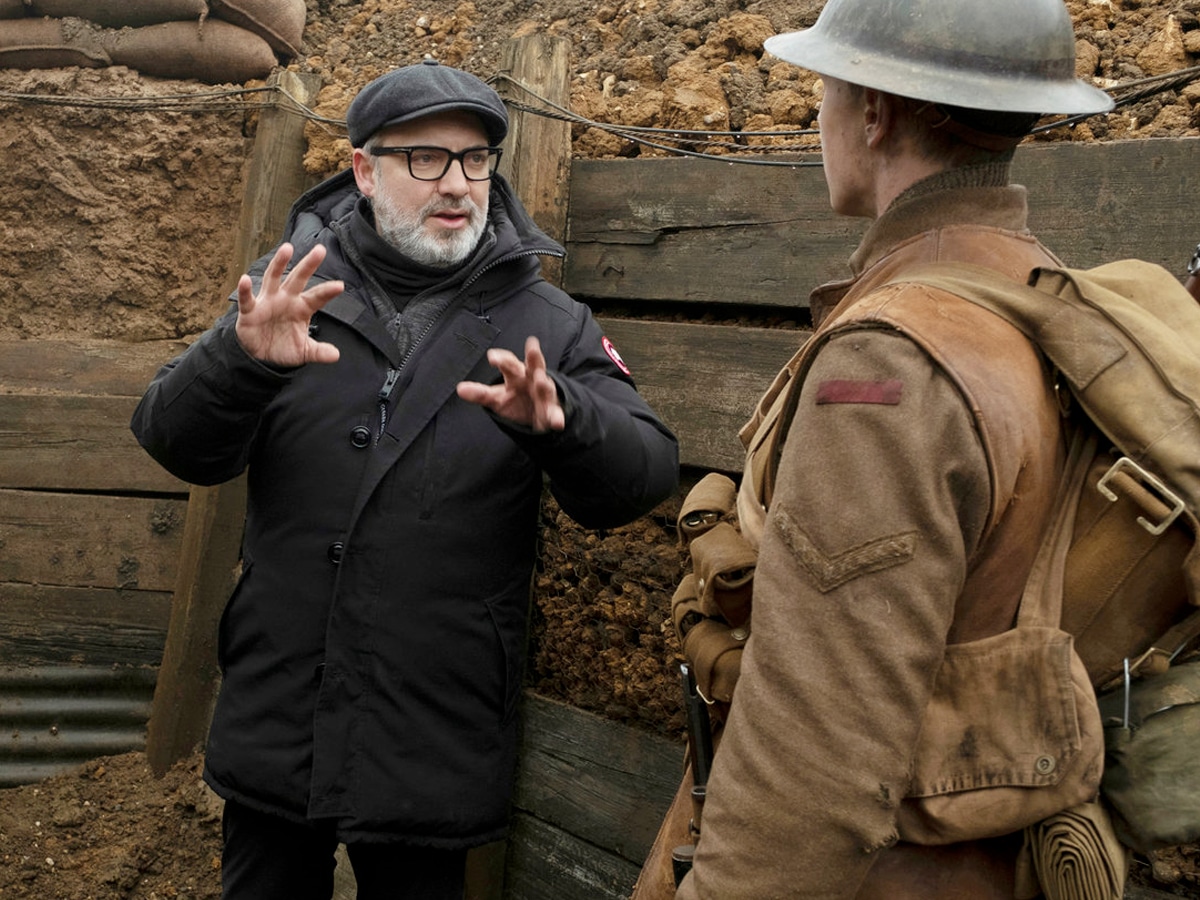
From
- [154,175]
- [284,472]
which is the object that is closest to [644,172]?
[284,472]

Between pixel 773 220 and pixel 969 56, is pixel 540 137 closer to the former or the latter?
pixel 773 220

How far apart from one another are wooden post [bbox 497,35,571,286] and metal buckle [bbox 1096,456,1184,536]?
214 centimetres

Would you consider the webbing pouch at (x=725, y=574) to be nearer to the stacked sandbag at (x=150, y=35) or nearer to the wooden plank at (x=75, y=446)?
the wooden plank at (x=75, y=446)

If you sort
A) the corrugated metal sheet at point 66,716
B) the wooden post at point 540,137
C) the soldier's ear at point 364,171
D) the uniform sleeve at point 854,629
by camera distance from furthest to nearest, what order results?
1. the corrugated metal sheet at point 66,716
2. the wooden post at point 540,137
3. the soldier's ear at point 364,171
4. the uniform sleeve at point 854,629

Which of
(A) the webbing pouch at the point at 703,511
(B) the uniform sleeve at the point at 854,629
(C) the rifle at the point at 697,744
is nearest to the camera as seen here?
(B) the uniform sleeve at the point at 854,629

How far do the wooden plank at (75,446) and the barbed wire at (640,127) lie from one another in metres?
1.11

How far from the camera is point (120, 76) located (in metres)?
4.76

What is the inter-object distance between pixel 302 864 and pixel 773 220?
5.69 feet

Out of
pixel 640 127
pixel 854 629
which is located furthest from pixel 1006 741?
pixel 640 127

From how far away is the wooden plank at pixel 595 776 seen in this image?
10.1ft

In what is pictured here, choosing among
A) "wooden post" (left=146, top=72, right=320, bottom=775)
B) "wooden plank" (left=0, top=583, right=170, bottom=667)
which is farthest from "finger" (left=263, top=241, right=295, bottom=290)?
"wooden plank" (left=0, top=583, right=170, bottom=667)

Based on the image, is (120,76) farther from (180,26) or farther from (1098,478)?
(1098,478)

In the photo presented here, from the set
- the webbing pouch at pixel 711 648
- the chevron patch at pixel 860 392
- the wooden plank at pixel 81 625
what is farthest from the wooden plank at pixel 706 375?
the wooden plank at pixel 81 625

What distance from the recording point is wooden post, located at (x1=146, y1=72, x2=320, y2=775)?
4035 mm
